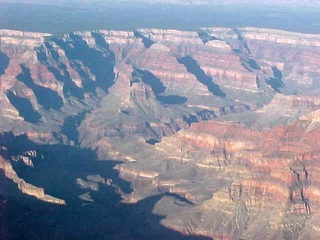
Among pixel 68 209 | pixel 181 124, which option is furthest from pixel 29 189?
pixel 181 124

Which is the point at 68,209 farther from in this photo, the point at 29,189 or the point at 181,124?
the point at 181,124

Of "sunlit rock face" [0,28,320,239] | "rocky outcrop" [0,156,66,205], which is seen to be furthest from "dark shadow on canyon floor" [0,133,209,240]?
"sunlit rock face" [0,28,320,239]

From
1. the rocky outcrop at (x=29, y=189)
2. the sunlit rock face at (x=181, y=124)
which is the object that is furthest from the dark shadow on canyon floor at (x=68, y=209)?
the sunlit rock face at (x=181, y=124)

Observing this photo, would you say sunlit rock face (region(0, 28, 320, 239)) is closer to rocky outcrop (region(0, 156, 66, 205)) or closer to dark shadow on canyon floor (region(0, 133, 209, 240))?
rocky outcrop (region(0, 156, 66, 205))

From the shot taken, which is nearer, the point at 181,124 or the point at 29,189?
the point at 29,189

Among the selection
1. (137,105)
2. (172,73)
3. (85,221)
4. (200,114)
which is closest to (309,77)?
(172,73)

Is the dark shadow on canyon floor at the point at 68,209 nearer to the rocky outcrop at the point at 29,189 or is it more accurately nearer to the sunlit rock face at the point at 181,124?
the rocky outcrop at the point at 29,189

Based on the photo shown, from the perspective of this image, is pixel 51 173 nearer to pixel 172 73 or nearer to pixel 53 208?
pixel 53 208
